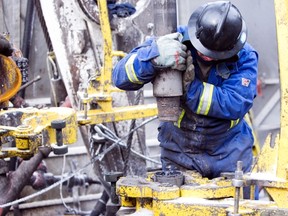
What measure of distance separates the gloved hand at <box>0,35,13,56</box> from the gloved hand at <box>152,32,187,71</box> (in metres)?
1.22

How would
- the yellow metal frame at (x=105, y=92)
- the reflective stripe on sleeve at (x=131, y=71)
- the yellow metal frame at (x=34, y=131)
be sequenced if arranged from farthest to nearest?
the yellow metal frame at (x=105, y=92) < the yellow metal frame at (x=34, y=131) < the reflective stripe on sleeve at (x=131, y=71)

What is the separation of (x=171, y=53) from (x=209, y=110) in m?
0.58

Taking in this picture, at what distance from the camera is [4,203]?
207 inches

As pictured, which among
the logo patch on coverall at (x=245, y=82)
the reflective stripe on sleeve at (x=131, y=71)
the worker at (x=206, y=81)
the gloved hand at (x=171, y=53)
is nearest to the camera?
the gloved hand at (x=171, y=53)

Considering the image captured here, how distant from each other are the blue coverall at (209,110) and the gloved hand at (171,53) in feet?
0.14

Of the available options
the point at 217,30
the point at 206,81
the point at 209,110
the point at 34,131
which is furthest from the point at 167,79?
the point at 34,131

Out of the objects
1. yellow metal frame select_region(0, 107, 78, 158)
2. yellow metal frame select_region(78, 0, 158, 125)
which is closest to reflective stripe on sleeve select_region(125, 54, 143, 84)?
yellow metal frame select_region(0, 107, 78, 158)

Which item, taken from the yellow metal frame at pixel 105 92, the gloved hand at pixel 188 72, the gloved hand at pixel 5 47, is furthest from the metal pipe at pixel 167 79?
the yellow metal frame at pixel 105 92

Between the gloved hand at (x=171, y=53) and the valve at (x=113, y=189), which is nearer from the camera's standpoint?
the gloved hand at (x=171, y=53)

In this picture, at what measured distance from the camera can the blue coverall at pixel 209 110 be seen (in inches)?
141

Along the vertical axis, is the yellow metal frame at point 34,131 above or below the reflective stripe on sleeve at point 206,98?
below

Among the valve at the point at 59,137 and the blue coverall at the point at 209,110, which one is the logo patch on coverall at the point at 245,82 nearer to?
the blue coverall at the point at 209,110

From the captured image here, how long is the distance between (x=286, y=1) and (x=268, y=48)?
5032 mm

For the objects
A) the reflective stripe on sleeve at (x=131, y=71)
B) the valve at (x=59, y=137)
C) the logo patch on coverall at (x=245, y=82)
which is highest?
the reflective stripe on sleeve at (x=131, y=71)
